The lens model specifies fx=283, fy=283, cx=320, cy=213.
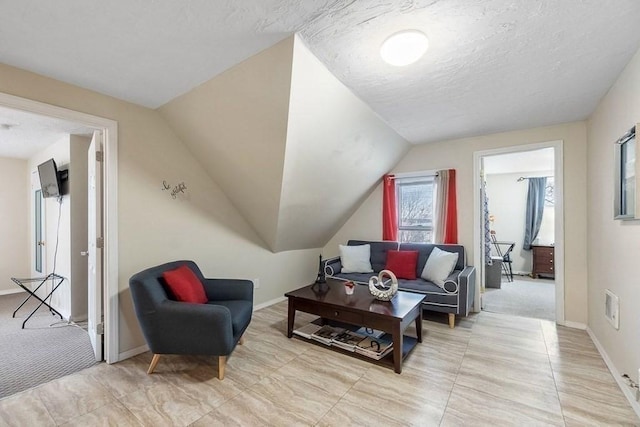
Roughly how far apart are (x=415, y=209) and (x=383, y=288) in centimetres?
194

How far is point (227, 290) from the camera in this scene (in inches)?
107

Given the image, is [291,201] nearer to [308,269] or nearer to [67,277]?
[308,269]

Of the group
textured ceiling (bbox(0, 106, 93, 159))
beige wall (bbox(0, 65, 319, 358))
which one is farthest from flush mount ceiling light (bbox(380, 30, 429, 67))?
textured ceiling (bbox(0, 106, 93, 159))

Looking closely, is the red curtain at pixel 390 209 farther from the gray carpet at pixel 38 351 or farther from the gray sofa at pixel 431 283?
the gray carpet at pixel 38 351

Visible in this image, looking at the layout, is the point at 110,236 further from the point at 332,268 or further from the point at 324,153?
the point at 332,268

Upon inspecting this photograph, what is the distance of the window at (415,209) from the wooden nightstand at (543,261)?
329 centimetres

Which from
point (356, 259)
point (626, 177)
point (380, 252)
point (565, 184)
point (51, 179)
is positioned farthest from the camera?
point (380, 252)

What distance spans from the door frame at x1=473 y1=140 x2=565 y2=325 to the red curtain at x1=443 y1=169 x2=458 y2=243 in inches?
8.8

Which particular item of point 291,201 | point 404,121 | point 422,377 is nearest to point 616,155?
point 404,121

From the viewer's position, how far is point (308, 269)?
183 inches

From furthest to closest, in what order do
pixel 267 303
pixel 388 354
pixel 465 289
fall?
pixel 267 303, pixel 465 289, pixel 388 354

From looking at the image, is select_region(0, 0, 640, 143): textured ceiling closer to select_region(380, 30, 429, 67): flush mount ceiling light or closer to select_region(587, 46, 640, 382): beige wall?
select_region(380, 30, 429, 67): flush mount ceiling light

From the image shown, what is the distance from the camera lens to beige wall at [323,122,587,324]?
10.2 ft

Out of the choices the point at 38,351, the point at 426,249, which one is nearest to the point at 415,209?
the point at 426,249
